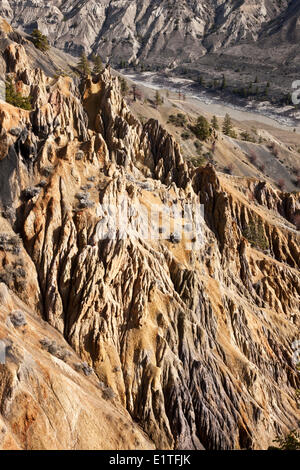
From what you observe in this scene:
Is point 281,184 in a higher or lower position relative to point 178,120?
lower

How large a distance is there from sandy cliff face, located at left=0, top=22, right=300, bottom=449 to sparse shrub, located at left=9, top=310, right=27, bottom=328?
31 cm

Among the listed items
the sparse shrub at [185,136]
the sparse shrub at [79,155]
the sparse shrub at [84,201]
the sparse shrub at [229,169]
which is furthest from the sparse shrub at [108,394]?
the sparse shrub at [185,136]

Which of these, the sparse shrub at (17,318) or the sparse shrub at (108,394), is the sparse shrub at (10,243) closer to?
the sparse shrub at (17,318)

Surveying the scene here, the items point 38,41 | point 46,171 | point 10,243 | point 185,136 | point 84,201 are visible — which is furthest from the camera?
point 185,136

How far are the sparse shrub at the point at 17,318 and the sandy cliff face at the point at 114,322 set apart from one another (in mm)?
310

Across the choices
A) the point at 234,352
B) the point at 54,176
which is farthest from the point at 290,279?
→ the point at 54,176

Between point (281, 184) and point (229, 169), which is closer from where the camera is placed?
point (229, 169)

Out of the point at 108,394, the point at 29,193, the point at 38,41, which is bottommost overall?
the point at 108,394

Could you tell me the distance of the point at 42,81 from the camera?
52688 mm

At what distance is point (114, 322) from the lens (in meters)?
29.2

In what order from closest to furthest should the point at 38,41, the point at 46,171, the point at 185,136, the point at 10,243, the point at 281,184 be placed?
the point at 10,243 < the point at 46,171 < the point at 38,41 < the point at 185,136 < the point at 281,184

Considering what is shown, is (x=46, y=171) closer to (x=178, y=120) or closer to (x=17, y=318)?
(x=17, y=318)

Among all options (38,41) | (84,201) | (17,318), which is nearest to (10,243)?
(17,318)

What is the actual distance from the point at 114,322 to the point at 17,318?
7.32 meters
